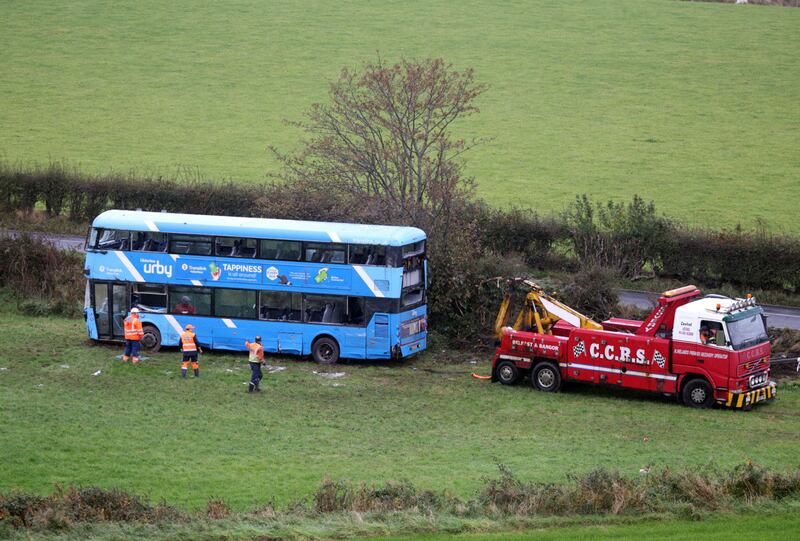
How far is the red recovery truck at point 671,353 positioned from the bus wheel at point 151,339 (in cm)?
1053

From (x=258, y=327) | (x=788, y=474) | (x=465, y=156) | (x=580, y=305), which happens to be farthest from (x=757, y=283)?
(x=465, y=156)

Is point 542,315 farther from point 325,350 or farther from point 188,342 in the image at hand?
point 188,342

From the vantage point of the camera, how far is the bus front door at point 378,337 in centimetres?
3094

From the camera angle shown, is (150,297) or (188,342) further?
(150,297)

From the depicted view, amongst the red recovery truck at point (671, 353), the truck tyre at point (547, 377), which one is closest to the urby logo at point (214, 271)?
the red recovery truck at point (671, 353)

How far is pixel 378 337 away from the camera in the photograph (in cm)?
3108

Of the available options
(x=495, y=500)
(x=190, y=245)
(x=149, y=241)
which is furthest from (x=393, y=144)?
(x=495, y=500)

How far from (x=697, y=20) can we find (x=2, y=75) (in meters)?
48.9

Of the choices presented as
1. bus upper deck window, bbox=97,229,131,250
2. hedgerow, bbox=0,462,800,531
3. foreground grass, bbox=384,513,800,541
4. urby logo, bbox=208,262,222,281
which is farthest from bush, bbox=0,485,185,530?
bus upper deck window, bbox=97,229,131,250

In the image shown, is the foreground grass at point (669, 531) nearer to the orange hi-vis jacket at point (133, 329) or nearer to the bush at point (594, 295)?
the orange hi-vis jacket at point (133, 329)

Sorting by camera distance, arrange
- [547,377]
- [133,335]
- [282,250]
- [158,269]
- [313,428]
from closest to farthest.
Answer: [313,428] < [547,377] < [133,335] < [282,250] < [158,269]

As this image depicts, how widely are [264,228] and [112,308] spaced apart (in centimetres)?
537

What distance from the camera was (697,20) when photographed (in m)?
78.3

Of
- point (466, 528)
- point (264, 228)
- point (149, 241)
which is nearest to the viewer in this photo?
point (466, 528)
